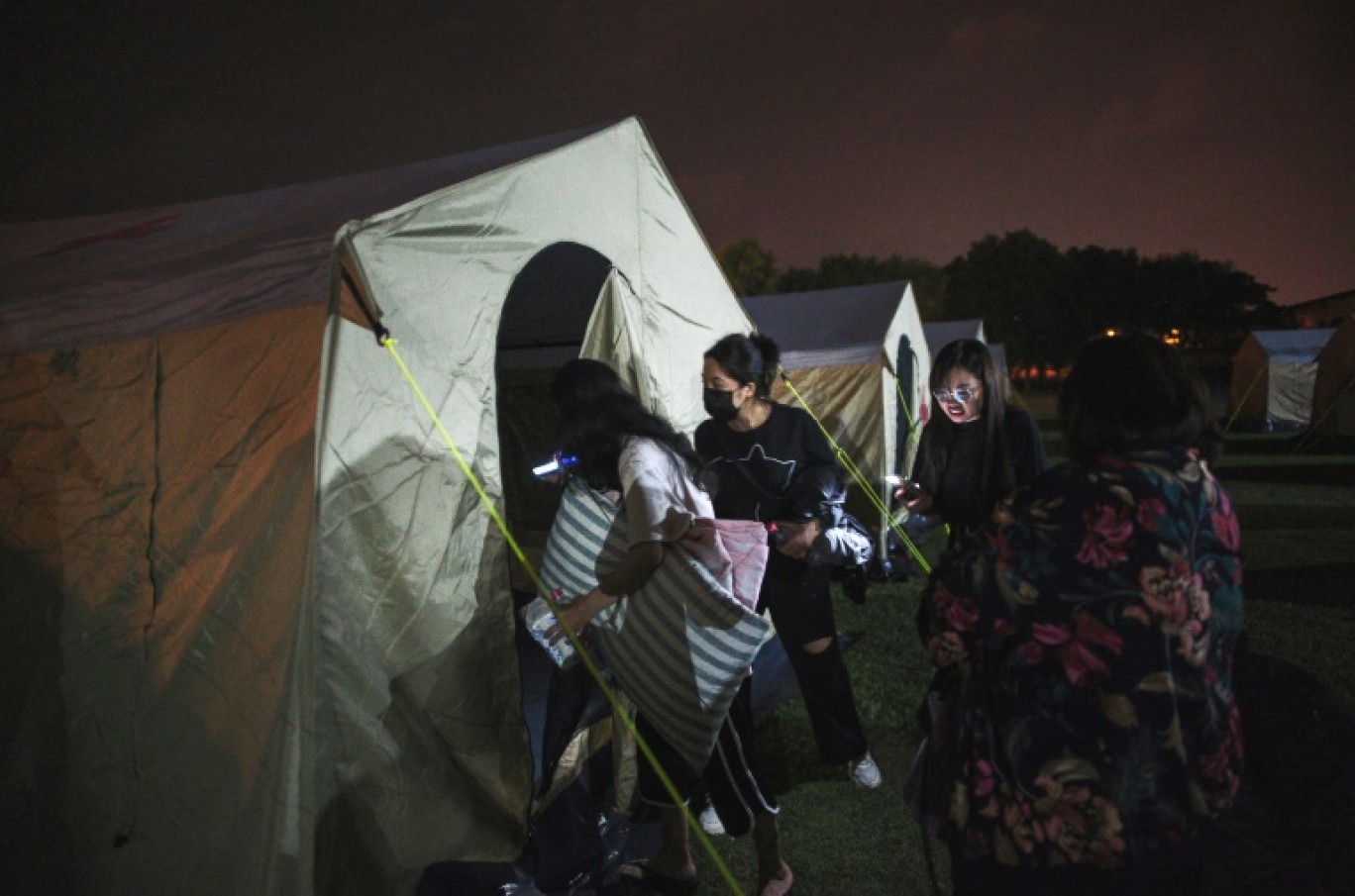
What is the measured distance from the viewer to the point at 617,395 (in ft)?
7.86

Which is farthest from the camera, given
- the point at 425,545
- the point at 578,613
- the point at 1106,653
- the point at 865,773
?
the point at 865,773

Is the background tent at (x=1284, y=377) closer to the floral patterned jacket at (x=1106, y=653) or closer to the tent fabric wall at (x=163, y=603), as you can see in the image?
the floral patterned jacket at (x=1106, y=653)

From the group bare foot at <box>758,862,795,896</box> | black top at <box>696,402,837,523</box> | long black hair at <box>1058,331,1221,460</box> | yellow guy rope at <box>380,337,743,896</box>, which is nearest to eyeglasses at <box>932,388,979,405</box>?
black top at <box>696,402,837,523</box>

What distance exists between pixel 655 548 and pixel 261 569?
1173mm

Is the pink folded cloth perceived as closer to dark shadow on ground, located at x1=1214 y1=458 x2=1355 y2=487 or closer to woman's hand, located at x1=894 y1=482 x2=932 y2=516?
woman's hand, located at x1=894 y1=482 x2=932 y2=516

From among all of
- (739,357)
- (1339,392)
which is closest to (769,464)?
(739,357)

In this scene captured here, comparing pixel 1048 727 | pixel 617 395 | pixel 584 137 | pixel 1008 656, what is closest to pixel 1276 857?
pixel 1048 727

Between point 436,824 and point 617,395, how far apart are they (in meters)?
1.52

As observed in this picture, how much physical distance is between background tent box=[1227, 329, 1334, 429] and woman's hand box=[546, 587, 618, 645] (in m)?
24.2

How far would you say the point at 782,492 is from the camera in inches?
117

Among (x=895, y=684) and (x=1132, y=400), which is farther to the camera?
(x=895, y=684)

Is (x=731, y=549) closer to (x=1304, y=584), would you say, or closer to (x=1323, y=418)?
(x=1304, y=584)

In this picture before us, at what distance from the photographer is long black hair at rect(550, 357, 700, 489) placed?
233cm

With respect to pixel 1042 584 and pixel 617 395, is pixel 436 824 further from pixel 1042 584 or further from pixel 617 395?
pixel 1042 584
